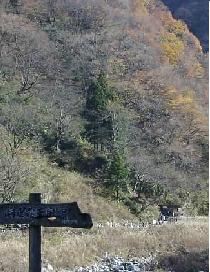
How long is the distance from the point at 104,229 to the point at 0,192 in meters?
4.90

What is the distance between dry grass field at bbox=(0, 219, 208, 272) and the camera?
493 inches

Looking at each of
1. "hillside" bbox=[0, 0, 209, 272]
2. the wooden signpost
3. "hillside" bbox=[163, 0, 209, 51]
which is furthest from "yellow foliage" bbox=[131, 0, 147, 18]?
the wooden signpost

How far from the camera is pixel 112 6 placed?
169ft

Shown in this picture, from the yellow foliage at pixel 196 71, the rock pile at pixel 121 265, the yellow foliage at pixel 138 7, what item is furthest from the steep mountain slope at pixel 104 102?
the rock pile at pixel 121 265

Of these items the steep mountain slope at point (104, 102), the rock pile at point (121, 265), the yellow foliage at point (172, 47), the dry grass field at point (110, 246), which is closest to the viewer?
the dry grass field at point (110, 246)

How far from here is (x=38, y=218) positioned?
612 cm

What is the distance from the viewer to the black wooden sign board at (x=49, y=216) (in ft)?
20.1

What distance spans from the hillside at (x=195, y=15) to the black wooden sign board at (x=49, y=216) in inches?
2266

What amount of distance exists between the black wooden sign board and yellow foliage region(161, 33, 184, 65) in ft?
141

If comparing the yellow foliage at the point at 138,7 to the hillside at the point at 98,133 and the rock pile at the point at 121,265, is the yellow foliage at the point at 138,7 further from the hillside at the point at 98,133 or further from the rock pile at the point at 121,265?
the rock pile at the point at 121,265

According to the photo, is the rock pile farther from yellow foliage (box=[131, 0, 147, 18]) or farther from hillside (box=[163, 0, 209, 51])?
hillside (box=[163, 0, 209, 51])

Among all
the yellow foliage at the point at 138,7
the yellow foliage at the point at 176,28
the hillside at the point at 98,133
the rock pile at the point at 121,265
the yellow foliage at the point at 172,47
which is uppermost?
the yellow foliage at the point at 138,7

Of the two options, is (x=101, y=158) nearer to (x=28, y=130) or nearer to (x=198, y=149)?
(x=28, y=130)

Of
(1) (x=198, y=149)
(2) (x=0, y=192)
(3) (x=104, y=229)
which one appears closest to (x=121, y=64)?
(1) (x=198, y=149)
